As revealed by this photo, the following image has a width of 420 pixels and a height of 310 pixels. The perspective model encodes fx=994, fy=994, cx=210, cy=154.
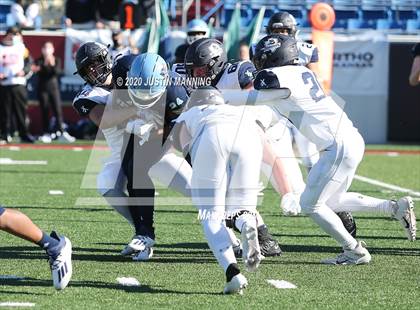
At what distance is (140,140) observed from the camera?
244 inches

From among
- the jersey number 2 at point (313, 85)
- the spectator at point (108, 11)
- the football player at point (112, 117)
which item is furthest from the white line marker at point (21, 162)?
the jersey number 2 at point (313, 85)

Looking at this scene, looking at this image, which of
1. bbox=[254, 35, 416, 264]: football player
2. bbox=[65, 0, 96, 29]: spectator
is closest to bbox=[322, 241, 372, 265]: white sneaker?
bbox=[254, 35, 416, 264]: football player

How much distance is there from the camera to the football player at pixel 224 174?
514cm

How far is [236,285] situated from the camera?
511cm

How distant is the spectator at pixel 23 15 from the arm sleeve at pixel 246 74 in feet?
37.5

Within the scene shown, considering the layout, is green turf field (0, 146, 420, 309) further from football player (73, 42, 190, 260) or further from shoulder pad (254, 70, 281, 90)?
shoulder pad (254, 70, 281, 90)

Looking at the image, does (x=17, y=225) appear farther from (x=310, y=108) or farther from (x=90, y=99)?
(x=310, y=108)

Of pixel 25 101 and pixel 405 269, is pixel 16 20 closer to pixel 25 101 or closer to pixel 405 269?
pixel 25 101

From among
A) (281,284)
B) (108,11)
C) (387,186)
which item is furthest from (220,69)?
(108,11)

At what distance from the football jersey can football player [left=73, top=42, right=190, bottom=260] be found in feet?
2.91

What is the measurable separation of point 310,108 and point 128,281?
152cm

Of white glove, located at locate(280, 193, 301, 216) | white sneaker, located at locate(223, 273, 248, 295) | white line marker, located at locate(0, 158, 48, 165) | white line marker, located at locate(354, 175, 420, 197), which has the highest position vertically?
white sneaker, located at locate(223, 273, 248, 295)

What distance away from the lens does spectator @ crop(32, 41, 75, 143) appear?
52.9ft

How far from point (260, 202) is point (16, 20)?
30.1 feet
